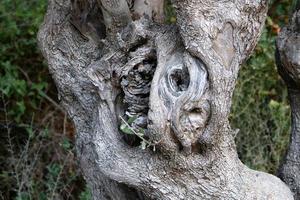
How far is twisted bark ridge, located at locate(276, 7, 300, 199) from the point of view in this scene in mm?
2678

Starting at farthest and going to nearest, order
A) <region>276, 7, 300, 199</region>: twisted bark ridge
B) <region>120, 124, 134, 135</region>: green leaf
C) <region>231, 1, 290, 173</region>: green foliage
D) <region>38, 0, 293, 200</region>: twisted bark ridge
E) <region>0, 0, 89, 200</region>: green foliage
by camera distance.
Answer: <region>0, 0, 89, 200</region>: green foliage
<region>231, 1, 290, 173</region>: green foliage
<region>276, 7, 300, 199</region>: twisted bark ridge
<region>120, 124, 134, 135</region>: green leaf
<region>38, 0, 293, 200</region>: twisted bark ridge

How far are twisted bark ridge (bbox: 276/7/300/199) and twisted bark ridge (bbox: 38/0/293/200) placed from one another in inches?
6.1

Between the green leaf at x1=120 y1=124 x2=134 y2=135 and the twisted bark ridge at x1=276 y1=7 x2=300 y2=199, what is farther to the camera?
the twisted bark ridge at x1=276 y1=7 x2=300 y2=199

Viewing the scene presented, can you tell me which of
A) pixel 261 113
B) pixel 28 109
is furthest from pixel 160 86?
pixel 28 109

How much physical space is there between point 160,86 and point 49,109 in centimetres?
319

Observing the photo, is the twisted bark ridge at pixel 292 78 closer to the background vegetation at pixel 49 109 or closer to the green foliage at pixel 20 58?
the background vegetation at pixel 49 109

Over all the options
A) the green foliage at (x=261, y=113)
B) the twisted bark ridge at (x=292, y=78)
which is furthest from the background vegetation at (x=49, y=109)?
the twisted bark ridge at (x=292, y=78)

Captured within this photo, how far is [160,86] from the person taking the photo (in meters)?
2.39

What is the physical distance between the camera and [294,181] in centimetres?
290

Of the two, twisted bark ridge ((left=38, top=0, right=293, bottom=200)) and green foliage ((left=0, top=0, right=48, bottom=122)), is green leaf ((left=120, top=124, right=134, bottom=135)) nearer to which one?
twisted bark ridge ((left=38, top=0, right=293, bottom=200))

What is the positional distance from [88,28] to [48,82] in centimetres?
257

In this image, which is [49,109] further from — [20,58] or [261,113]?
[261,113]

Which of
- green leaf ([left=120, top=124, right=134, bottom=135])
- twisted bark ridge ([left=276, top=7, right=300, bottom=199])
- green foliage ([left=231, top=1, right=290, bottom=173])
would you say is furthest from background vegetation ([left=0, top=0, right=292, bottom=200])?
green leaf ([left=120, top=124, right=134, bottom=135])

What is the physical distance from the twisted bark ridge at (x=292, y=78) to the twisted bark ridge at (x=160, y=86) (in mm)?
154
